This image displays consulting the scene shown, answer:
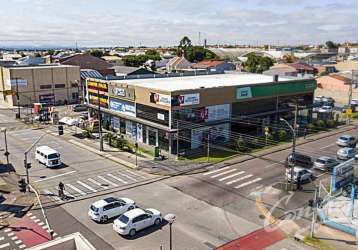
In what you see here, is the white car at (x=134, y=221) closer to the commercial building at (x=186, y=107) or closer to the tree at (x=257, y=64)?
the commercial building at (x=186, y=107)

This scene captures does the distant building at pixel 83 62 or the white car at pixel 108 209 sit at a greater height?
the distant building at pixel 83 62

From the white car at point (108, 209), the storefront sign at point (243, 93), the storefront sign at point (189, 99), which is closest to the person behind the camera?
the white car at point (108, 209)

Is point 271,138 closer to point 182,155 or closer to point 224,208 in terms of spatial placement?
point 182,155

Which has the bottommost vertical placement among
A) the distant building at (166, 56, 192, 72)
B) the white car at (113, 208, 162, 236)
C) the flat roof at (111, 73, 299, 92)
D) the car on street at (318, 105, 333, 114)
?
the white car at (113, 208, 162, 236)

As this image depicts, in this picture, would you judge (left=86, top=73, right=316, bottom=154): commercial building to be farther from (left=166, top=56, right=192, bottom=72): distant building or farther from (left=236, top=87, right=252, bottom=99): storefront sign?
(left=166, top=56, right=192, bottom=72): distant building

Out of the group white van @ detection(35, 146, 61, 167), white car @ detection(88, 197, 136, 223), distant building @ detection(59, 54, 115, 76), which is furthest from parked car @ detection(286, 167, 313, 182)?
distant building @ detection(59, 54, 115, 76)

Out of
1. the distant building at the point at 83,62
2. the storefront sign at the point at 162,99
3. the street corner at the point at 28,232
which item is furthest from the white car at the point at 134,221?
the distant building at the point at 83,62

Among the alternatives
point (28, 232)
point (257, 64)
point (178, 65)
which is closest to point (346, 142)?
point (28, 232)
